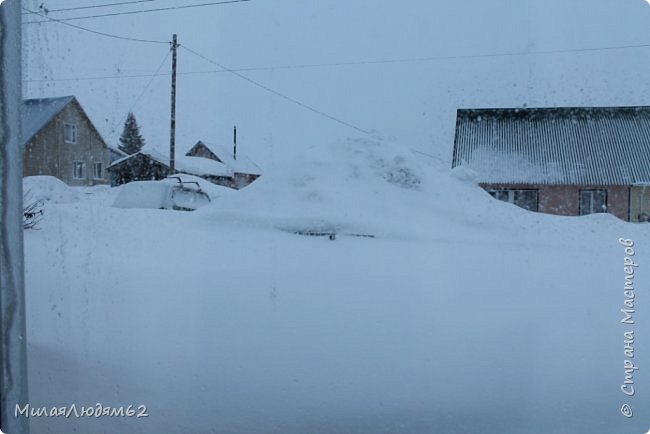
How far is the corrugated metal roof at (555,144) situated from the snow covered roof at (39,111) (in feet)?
9.46

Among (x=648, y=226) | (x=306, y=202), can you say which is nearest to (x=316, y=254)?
(x=306, y=202)

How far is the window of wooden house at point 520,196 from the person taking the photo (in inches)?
150

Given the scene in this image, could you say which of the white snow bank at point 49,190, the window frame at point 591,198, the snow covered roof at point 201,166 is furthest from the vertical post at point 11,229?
the window frame at point 591,198

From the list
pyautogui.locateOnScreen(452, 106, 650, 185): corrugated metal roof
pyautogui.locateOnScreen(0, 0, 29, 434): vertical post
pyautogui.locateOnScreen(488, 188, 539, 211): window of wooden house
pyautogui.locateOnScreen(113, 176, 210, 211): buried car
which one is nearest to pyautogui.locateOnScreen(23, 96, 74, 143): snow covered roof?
pyautogui.locateOnScreen(113, 176, 210, 211): buried car

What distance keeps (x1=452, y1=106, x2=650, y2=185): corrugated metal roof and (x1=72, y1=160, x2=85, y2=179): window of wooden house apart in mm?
2833

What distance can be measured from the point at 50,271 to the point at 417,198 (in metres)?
2.55

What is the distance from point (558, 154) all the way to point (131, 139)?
10.7ft

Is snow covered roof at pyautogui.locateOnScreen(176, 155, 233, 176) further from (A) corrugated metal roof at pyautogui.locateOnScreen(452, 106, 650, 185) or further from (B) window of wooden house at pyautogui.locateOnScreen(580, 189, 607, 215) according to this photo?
(B) window of wooden house at pyautogui.locateOnScreen(580, 189, 607, 215)

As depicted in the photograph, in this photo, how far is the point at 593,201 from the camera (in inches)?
148

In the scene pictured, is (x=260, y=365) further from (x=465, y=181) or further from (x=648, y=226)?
(x=648, y=226)

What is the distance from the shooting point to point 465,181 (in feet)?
12.7

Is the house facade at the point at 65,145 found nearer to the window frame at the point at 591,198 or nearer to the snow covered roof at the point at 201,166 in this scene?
the snow covered roof at the point at 201,166

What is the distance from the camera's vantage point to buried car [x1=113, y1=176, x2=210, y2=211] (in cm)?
418

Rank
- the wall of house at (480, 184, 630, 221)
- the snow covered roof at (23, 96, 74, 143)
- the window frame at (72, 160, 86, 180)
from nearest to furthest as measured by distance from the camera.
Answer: the snow covered roof at (23, 96, 74, 143)
the wall of house at (480, 184, 630, 221)
the window frame at (72, 160, 86, 180)
